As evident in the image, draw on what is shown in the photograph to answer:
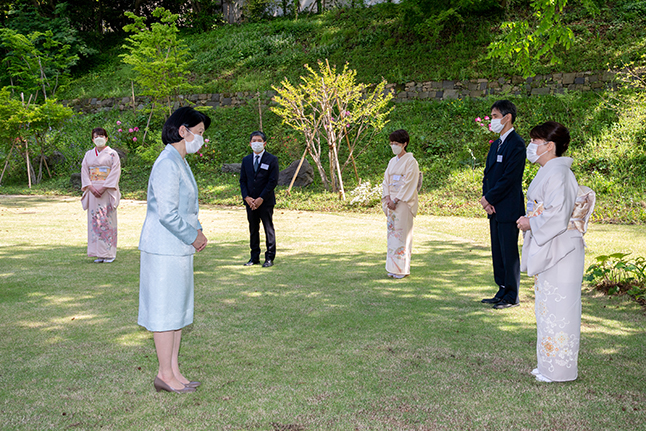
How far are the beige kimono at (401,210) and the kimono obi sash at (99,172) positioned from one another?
4253 mm

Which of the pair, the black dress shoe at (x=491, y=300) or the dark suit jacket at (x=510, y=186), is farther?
the black dress shoe at (x=491, y=300)

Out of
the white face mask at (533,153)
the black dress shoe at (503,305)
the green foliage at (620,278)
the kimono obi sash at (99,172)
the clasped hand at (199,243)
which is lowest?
the black dress shoe at (503,305)

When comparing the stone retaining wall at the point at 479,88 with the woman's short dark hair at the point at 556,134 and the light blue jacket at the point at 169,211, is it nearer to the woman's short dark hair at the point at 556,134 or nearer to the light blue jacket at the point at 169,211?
the woman's short dark hair at the point at 556,134

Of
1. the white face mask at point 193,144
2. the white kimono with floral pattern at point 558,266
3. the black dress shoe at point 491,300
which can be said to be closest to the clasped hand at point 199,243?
the white face mask at point 193,144

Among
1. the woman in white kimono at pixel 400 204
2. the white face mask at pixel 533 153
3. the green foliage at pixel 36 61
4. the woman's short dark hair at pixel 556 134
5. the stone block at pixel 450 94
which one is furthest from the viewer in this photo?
the green foliage at pixel 36 61

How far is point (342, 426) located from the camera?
296 centimetres

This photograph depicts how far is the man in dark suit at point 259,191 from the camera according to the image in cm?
757

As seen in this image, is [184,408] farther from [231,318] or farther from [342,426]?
[231,318]

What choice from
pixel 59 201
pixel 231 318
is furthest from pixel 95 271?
pixel 59 201

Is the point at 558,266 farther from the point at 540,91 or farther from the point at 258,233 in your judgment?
the point at 540,91

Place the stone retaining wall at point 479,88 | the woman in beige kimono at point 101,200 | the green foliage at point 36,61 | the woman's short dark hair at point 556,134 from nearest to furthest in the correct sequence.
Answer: the woman's short dark hair at point 556,134
the woman in beige kimono at point 101,200
the stone retaining wall at point 479,88
the green foliage at point 36,61

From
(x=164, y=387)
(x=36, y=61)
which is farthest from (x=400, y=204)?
(x=36, y=61)

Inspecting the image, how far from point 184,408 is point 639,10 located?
20.9 meters

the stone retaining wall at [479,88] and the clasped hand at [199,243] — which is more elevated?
the stone retaining wall at [479,88]
